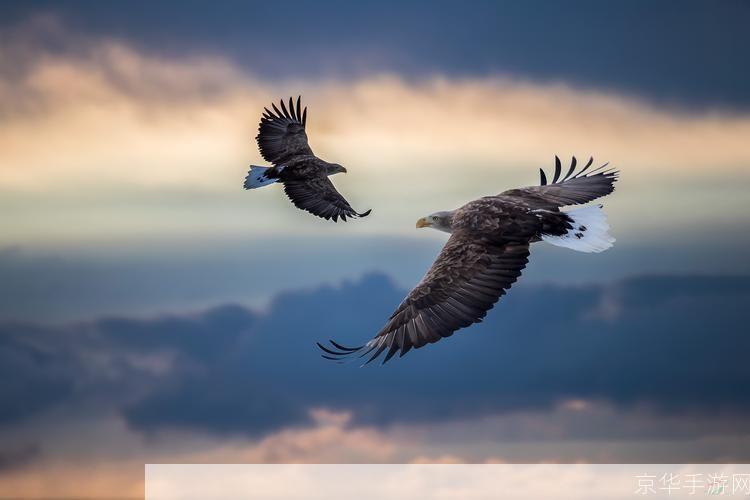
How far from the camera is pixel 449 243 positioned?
14219 mm

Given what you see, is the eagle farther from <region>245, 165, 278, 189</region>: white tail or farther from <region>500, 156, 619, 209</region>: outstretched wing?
<region>500, 156, 619, 209</region>: outstretched wing

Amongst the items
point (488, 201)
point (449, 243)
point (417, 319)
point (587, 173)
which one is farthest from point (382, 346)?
point (587, 173)

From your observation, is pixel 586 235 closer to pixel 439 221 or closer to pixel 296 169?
Result: pixel 439 221

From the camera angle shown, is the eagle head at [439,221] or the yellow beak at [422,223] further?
the yellow beak at [422,223]

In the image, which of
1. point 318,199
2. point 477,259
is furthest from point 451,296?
point 318,199

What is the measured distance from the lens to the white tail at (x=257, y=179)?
63.2 ft

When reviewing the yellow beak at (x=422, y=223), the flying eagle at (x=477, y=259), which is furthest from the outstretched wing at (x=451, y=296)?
the yellow beak at (x=422, y=223)

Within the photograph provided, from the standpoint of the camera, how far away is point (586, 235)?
1427 centimetres

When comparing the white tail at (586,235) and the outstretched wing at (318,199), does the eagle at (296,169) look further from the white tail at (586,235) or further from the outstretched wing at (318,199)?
the white tail at (586,235)

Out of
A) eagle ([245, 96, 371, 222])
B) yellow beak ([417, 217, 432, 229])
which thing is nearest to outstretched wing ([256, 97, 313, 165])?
eagle ([245, 96, 371, 222])

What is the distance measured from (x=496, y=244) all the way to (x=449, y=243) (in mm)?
674

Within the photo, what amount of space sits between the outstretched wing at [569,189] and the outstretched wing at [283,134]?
5.21 metres

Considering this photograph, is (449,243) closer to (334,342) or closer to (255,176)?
(334,342)

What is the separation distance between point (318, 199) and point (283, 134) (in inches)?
62.6
